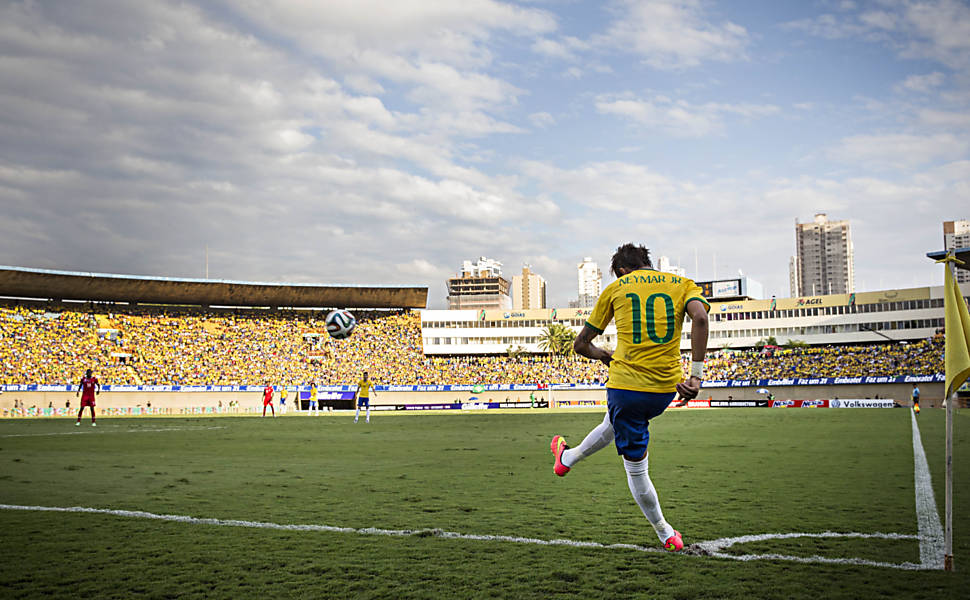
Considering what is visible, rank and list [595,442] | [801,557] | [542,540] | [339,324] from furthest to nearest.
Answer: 1. [339,324]
2. [595,442]
3. [542,540]
4. [801,557]

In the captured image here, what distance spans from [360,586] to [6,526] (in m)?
4.18

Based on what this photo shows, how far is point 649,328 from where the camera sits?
568cm

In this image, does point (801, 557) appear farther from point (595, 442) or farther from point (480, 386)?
point (480, 386)

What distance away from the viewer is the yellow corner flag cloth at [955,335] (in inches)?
200

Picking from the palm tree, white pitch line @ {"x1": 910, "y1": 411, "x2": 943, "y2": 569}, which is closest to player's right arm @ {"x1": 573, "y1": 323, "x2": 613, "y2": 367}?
white pitch line @ {"x1": 910, "y1": 411, "x2": 943, "y2": 569}

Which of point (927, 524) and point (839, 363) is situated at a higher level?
point (839, 363)

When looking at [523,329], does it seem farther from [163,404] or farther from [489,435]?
[489,435]

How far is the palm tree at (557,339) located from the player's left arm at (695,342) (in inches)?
3589

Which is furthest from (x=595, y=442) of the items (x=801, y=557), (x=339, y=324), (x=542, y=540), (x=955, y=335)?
(x=339, y=324)

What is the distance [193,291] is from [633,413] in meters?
69.0

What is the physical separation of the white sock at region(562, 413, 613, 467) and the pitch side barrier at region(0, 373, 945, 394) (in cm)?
5397

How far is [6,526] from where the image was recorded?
22.0 ft

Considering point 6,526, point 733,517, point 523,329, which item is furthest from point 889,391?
point 6,526

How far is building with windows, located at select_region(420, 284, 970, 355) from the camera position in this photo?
292 ft
